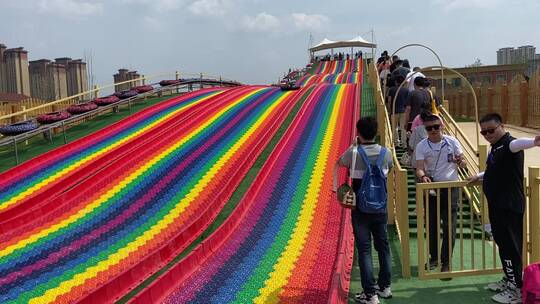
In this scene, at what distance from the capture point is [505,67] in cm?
5428

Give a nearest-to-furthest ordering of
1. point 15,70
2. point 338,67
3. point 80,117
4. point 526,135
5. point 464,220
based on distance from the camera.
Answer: point 464,220 → point 80,117 → point 526,135 → point 338,67 → point 15,70

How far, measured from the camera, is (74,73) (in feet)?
194

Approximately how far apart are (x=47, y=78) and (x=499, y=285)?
6068 centimetres

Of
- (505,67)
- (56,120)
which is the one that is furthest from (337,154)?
(505,67)

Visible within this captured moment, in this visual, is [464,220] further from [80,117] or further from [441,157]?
[80,117]

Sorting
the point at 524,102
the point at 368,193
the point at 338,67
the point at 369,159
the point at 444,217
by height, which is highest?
the point at 338,67

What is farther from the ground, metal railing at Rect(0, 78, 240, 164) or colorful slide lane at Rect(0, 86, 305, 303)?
metal railing at Rect(0, 78, 240, 164)

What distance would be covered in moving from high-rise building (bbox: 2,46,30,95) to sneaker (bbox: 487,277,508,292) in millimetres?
59280

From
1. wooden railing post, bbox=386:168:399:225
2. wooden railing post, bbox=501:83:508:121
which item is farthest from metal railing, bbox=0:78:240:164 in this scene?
wooden railing post, bbox=501:83:508:121

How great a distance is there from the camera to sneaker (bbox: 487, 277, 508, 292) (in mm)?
4605

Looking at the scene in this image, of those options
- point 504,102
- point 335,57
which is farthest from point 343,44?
point 504,102

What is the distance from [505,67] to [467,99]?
3171cm

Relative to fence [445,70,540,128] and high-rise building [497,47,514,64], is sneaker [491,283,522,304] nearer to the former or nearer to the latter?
fence [445,70,540,128]

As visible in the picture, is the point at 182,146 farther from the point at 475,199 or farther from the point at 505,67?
the point at 505,67
